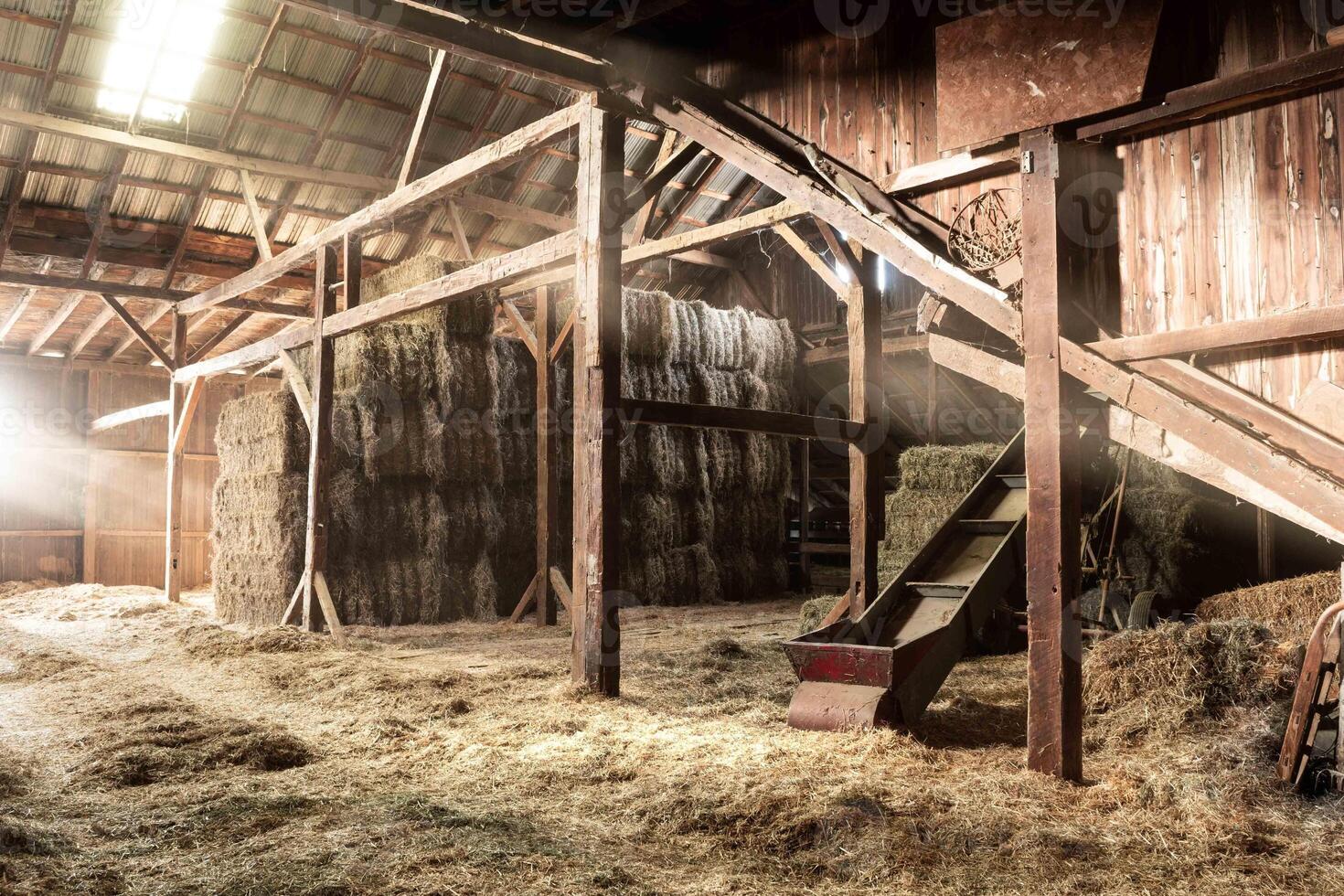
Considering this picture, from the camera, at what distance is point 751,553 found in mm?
14438

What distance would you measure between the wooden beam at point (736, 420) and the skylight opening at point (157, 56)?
21.5 ft

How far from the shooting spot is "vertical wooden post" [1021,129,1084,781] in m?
4.07

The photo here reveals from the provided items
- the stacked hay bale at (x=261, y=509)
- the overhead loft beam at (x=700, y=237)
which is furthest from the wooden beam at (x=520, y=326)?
the stacked hay bale at (x=261, y=509)

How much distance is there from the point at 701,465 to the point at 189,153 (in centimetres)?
757

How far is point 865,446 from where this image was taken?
7473mm

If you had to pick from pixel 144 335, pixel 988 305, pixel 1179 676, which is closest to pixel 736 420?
pixel 988 305

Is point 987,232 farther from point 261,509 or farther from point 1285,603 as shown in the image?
point 261,509

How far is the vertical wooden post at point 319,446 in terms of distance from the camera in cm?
912

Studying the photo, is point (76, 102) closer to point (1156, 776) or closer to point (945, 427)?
point (1156, 776)

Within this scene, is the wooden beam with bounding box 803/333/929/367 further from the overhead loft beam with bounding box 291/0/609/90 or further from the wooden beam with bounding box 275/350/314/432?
the overhead loft beam with bounding box 291/0/609/90

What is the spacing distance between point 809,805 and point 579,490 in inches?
117

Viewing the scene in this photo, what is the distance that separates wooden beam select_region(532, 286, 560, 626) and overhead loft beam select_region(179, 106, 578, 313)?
Result: 2283mm

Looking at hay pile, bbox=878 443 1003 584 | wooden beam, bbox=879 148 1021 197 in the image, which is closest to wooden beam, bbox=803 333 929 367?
hay pile, bbox=878 443 1003 584

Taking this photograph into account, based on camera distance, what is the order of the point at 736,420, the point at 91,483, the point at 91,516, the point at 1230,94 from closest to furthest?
the point at 1230,94, the point at 736,420, the point at 91,516, the point at 91,483
